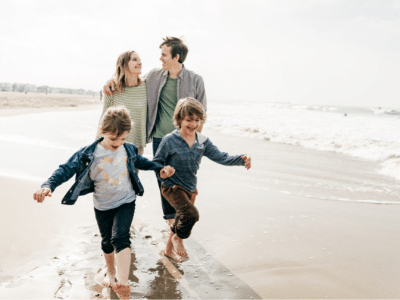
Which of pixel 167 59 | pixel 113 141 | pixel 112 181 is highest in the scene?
pixel 167 59

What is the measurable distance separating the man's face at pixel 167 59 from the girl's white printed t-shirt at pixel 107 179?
134cm

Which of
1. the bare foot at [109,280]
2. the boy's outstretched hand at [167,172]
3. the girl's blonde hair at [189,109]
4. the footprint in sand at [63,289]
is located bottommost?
the footprint in sand at [63,289]

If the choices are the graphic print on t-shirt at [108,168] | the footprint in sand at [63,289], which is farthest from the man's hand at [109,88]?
the footprint in sand at [63,289]

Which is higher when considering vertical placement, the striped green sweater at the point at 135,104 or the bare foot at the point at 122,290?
the striped green sweater at the point at 135,104

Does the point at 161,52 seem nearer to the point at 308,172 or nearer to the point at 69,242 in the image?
the point at 69,242

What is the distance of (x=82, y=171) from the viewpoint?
229 centimetres

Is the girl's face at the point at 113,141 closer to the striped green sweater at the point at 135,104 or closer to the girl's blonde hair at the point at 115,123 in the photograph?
the girl's blonde hair at the point at 115,123

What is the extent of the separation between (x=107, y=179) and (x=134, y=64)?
1.38 meters

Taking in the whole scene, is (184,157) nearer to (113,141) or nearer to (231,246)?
(113,141)

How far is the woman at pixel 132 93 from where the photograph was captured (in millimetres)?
3205

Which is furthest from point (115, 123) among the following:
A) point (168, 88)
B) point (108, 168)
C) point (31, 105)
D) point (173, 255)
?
point (31, 105)

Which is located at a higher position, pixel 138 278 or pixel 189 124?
pixel 189 124

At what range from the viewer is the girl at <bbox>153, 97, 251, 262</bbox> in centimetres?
269

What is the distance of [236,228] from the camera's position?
3574 millimetres
